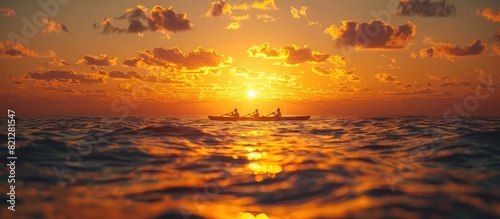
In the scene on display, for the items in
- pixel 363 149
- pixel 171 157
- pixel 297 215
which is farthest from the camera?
pixel 363 149

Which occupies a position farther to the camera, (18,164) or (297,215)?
(18,164)

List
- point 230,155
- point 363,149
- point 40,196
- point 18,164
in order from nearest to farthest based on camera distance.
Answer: point 40,196
point 18,164
point 230,155
point 363,149

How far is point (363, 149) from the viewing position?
1451 cm

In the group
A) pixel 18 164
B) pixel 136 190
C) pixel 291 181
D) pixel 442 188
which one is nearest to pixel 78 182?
pixel 136 190

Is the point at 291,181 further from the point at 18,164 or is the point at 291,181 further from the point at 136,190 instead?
the point at 18,164

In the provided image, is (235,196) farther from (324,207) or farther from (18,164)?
(18,164)

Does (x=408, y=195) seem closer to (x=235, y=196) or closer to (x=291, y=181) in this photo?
(x=291, y=181)

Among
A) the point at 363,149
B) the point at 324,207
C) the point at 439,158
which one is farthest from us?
the point at 363,149

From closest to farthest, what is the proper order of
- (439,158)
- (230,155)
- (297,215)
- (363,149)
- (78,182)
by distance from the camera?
(297,215) < (78,182) < (439,158) < (230,155) < (363,149)

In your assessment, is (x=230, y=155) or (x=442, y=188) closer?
(x=442, y=188)

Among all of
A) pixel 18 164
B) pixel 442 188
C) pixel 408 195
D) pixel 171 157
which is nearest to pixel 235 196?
pixel 408 195

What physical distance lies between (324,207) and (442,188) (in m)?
3.17

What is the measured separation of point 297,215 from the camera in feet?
19.2

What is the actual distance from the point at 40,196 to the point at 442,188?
354 inches
